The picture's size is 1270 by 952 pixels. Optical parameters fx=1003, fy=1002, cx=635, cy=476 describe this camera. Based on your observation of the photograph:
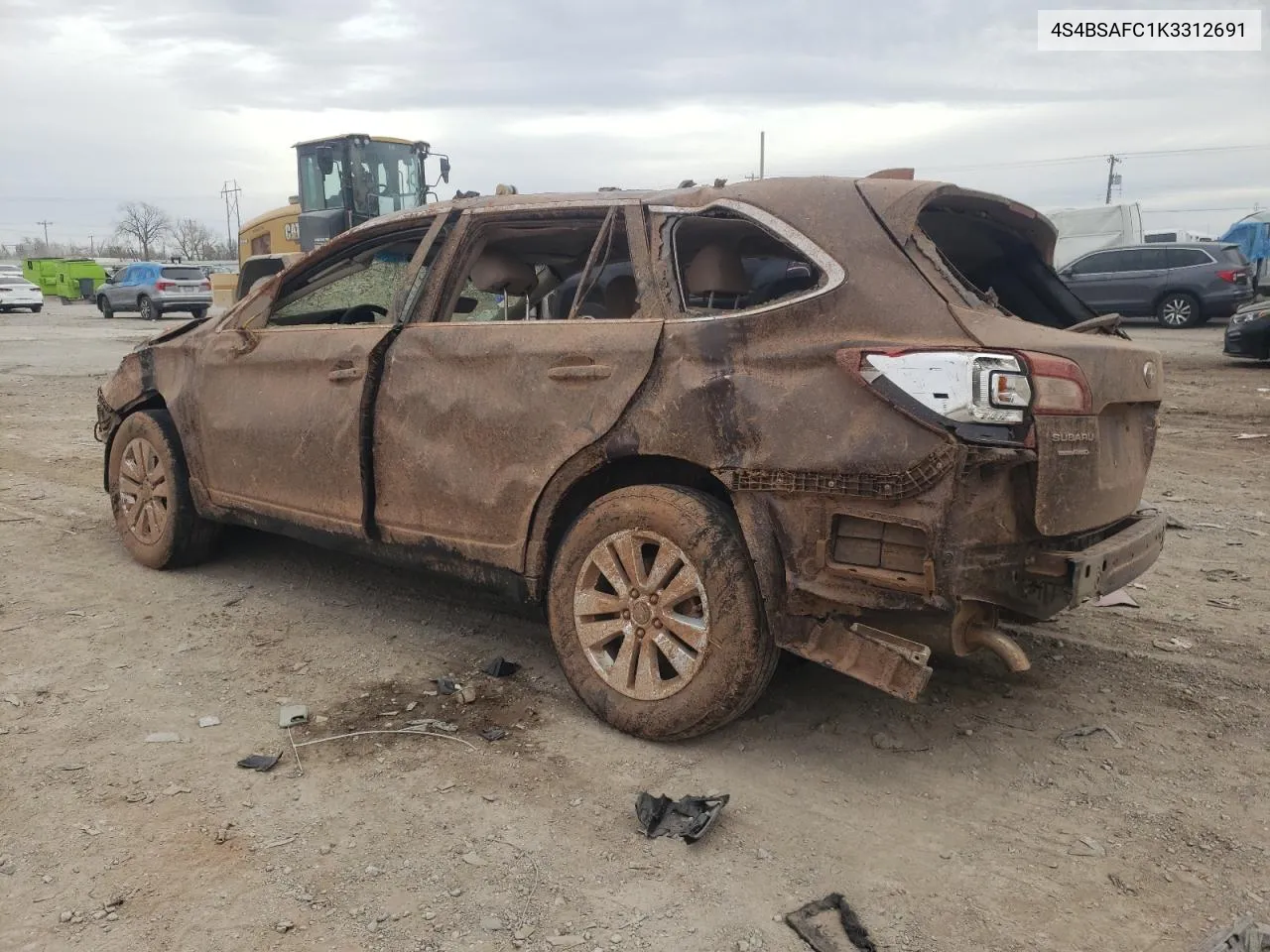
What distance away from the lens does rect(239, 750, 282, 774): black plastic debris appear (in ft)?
10.3

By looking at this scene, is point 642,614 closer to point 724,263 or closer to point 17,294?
point 724,263

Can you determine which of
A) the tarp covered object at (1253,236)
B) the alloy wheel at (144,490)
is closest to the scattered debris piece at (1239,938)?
the alloy wheel at (144,490)

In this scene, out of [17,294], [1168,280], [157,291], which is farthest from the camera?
[17,294]

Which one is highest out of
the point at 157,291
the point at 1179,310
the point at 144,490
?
the point at 157,291

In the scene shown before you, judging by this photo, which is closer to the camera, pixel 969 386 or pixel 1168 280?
pixel 969 386

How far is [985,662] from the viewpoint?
3.98 metres

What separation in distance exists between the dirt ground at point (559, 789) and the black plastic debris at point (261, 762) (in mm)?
29

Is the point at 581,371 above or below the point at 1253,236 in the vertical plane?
below

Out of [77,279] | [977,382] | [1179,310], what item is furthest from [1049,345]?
[77,279]

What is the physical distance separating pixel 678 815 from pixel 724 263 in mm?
1808

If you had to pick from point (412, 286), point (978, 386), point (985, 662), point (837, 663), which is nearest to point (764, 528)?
point (837, 663)

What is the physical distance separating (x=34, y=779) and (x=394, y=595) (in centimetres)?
190

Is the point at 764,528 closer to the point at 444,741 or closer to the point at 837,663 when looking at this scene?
→ the point at 837,663

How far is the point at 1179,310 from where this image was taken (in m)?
19.0
